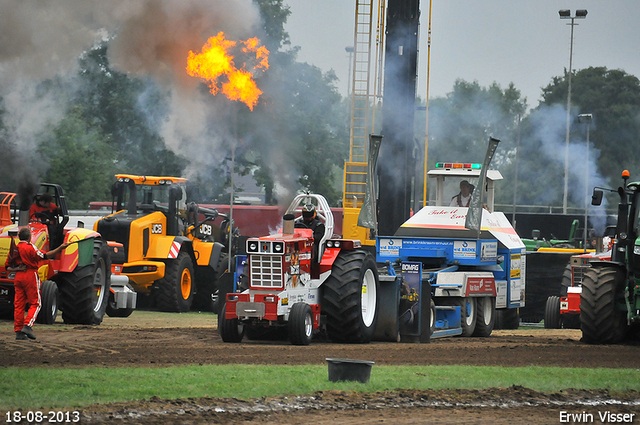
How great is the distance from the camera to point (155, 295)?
20.7 meters

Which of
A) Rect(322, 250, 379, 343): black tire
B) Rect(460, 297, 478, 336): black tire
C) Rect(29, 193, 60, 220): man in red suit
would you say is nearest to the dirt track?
Rect(322, 250, 379, 343): black tire

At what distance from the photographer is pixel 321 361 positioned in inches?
415

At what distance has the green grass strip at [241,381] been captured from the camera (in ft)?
25.3

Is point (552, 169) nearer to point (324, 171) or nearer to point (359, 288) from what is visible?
point (324, 171)

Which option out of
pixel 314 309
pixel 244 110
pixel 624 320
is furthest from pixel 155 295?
pixel 624 320

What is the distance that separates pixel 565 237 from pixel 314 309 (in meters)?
22.6

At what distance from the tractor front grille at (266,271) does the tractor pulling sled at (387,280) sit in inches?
0.5

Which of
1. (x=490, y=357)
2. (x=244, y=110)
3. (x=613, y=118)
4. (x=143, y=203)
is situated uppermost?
(x=613, y=118)

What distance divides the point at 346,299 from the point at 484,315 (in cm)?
479

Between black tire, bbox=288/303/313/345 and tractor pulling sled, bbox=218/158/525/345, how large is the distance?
0.05 ft

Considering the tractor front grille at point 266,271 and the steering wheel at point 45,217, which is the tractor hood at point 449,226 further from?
the steering wheel at point 45,217

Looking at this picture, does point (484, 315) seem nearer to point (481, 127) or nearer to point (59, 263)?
point (59, 263)

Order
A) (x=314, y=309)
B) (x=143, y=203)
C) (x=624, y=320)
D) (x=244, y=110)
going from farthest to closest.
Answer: (x=143, y=203) → (x=244, y=110) → (x=624, y=320) → (x=314, y=309)

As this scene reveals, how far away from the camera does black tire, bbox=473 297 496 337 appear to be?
16641mm
